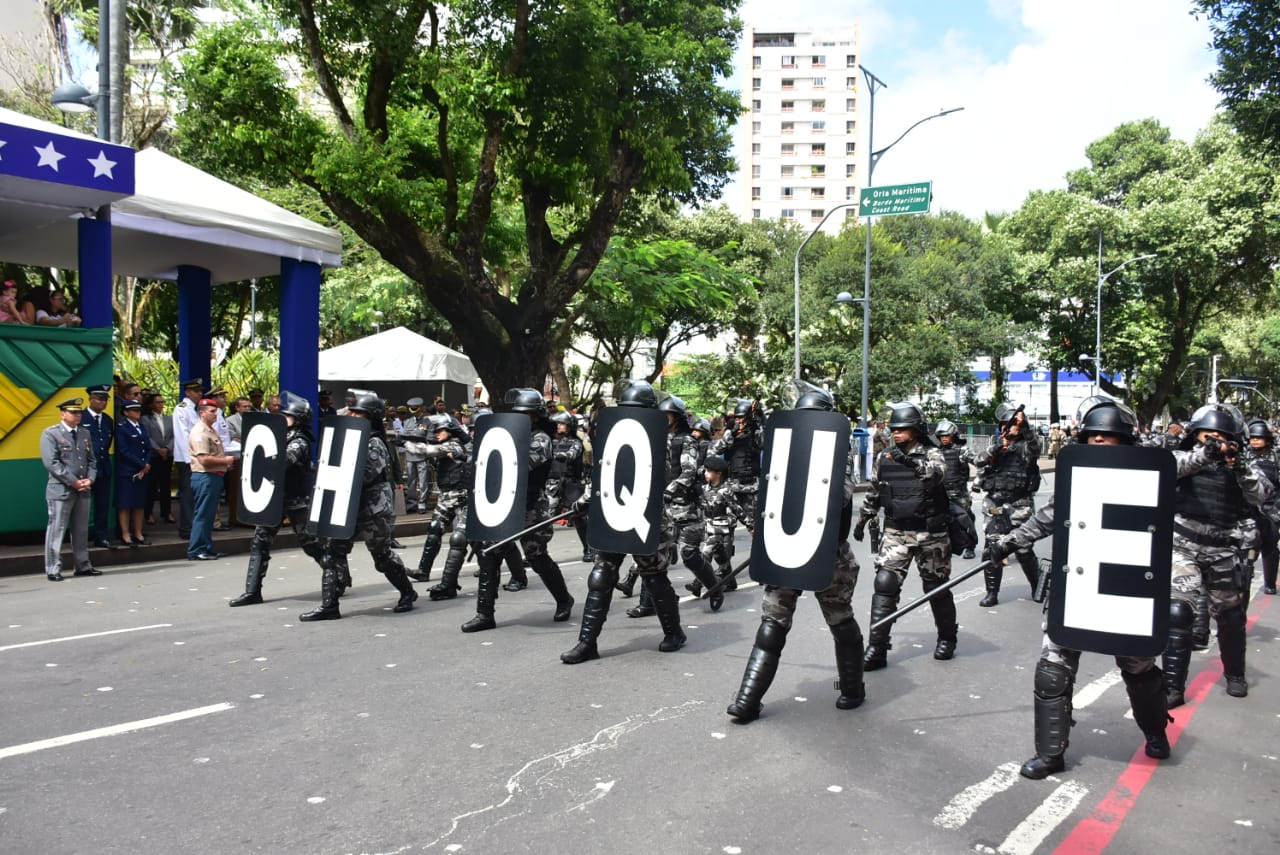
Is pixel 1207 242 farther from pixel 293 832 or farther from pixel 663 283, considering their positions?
pixel 293 832

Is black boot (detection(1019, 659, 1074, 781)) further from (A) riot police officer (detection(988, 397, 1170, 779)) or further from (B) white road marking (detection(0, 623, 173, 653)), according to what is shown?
(B) white road marking (detection(0, 623, 173, 653))

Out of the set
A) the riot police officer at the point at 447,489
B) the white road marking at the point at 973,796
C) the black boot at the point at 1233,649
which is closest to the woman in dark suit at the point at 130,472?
the riot police officer at the point at 447,489

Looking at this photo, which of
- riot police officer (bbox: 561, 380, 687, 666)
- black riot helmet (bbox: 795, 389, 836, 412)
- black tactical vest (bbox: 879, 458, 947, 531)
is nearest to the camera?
black riot helmet (bbox: 795, 389, 836, 412)

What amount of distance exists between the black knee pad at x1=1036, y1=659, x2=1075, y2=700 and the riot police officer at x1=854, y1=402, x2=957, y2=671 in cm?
193

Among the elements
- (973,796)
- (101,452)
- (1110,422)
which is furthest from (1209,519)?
(101,452)

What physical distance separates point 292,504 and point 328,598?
110 centimetres

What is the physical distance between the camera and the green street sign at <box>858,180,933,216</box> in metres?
19.5

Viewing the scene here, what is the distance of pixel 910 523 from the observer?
6.97 m

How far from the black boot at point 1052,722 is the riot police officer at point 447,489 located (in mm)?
5145

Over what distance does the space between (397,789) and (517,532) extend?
3.17 metres

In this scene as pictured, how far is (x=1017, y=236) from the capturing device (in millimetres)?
42938

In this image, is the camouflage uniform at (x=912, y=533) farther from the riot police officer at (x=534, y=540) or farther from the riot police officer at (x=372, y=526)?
the riot police officer at (x=372, y=526)

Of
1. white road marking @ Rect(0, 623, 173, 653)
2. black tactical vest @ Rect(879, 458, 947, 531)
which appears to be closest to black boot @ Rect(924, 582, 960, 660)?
black tactical vest @ Rect(879, 458, 947, 531)

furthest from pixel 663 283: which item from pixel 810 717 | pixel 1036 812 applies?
pixel 1036 812
